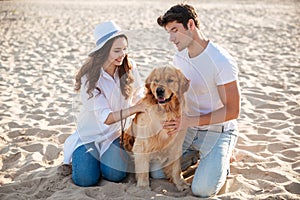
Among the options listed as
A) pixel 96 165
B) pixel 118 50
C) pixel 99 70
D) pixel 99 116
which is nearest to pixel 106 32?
pixel 118 50

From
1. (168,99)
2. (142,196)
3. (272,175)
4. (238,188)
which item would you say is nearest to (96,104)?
(168,99)

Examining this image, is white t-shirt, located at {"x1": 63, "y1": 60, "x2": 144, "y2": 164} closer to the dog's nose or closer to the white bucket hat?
the white bucket hat

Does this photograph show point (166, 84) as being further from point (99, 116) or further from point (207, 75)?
point (99, 116)

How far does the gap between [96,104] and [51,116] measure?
1.76 m

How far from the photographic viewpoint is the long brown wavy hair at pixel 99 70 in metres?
3.30

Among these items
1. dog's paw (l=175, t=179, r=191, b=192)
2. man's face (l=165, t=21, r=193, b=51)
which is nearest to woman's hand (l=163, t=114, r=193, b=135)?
dog's paw (l=175, t=179, r=191, b=192)

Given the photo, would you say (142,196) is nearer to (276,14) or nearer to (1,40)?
(1,40)

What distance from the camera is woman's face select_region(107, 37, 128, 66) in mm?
3295

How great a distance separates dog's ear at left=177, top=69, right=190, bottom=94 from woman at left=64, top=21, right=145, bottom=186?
38 centimetres

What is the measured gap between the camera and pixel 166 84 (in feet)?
10.2

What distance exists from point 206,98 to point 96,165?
122 centimetres

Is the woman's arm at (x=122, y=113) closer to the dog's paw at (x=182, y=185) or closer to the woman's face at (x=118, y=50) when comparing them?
the woman's face at (x=118, y=50)

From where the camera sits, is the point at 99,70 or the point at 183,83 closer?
the point at 183,83

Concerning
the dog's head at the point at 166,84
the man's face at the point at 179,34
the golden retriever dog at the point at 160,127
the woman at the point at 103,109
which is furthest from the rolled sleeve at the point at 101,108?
the man's face at the point at 179,34
